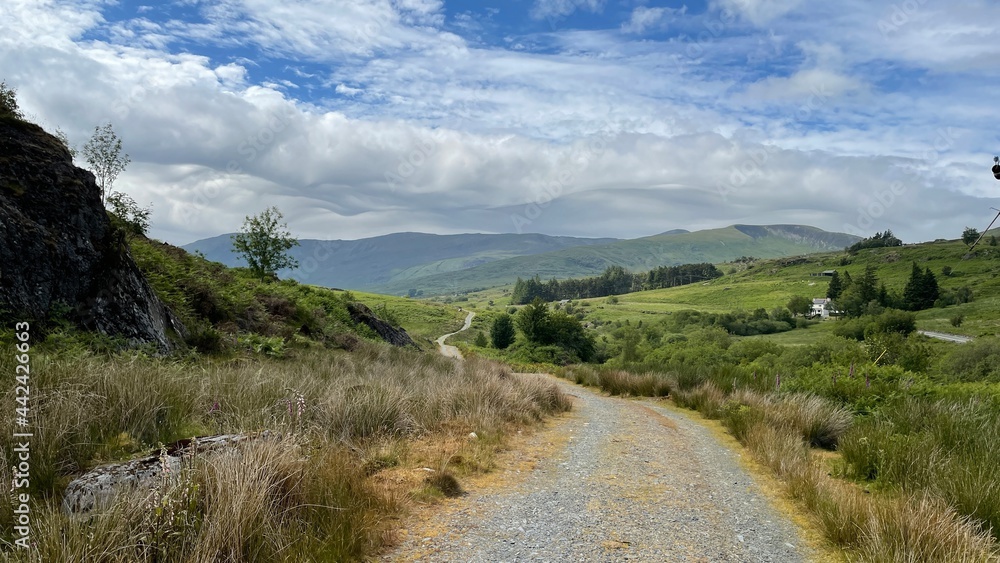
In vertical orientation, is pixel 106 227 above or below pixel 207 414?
above

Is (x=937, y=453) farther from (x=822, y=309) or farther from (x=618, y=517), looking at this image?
(x=822, y=309)

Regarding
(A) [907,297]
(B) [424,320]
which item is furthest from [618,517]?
(A) [907,297]

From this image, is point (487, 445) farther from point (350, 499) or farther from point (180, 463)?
point (180, 463)

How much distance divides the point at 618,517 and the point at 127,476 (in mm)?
4659

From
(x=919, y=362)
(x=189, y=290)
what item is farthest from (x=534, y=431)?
(x=919, y=362)

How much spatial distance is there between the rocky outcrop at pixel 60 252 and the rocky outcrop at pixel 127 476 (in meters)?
6.23

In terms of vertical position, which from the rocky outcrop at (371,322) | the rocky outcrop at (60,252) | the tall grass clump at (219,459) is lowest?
the rocky outcrop at (371,322)

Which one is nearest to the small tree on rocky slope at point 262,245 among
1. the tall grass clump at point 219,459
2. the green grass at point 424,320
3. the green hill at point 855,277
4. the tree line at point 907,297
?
the tall grass clump at point 219,459

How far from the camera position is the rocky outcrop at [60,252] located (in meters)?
8.89

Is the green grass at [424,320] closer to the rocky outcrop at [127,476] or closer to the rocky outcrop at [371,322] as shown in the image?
the rocky outcrop at [371,322]

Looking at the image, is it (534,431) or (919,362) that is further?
(919,362)

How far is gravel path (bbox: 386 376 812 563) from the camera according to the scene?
4.74 metres

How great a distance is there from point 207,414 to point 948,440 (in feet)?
34.9

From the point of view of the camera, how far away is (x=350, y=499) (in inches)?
189
